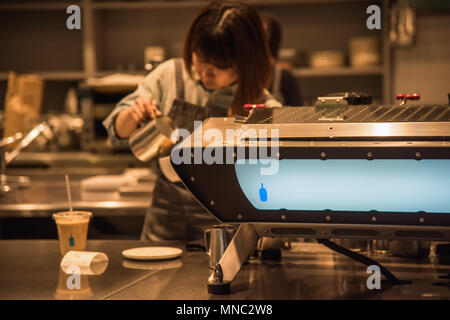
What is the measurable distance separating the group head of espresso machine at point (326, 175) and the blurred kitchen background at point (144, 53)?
2.67 meters

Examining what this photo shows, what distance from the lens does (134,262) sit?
1542 millimetres

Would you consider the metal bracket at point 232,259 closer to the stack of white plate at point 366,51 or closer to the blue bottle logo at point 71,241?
the blue bottle logo at point 71,241

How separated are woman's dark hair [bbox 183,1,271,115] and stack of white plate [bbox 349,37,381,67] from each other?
2633 mm

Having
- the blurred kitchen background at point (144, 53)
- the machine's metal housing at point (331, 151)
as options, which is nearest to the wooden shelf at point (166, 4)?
the blurred kitchen background at point (144, 53)

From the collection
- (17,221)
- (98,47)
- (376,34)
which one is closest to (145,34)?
(98,47)

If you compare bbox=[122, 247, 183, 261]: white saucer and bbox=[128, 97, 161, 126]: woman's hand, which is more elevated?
bbox=[128, 97, 161, 126]: woman's hand

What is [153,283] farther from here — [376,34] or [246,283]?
[376,34]

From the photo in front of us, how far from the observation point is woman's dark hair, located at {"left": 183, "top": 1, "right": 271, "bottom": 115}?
1.88 meters

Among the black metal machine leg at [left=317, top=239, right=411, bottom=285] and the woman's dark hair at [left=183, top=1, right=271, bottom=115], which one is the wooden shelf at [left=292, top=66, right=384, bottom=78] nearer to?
the woman's dark hair at [left=183, top=1, right=271, bottom=115]

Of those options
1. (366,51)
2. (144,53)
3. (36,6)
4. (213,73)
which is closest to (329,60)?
(366,51)

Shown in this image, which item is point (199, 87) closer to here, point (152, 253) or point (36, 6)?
point (152, 253)

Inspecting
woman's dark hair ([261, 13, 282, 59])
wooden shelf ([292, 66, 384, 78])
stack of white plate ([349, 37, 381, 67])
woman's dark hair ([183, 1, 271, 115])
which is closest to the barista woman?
woman's dark hair ([183, 1, 271, 115])

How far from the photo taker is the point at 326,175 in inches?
49.3
